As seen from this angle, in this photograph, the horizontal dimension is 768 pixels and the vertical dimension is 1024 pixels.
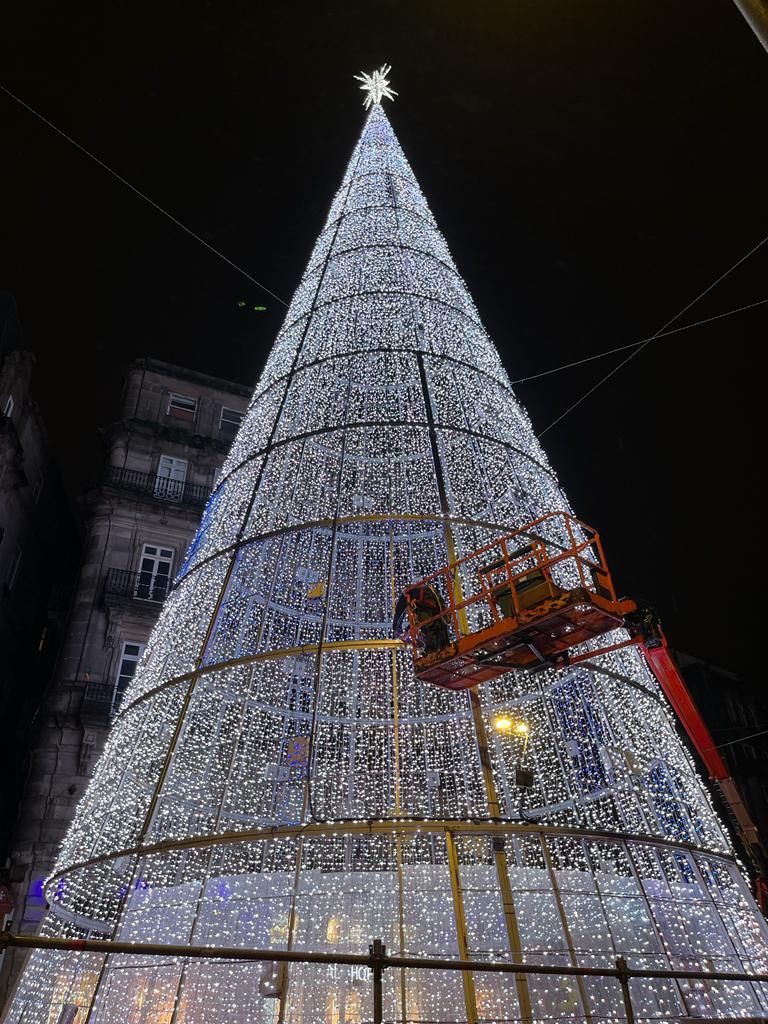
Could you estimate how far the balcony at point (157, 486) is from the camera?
1853 centimetres

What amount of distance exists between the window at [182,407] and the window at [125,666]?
8328mm

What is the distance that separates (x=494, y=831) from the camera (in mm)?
4902

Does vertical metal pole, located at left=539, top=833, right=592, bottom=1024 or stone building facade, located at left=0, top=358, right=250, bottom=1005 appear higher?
stone building facade, located at left=0, top=358, right=250, bottom=1005

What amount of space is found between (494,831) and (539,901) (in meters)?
2.50

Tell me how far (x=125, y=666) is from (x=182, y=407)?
949cm

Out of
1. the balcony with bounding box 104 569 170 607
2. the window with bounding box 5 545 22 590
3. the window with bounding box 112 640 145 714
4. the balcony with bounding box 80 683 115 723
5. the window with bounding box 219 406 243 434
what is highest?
the window with bounding box 219 406 243 434

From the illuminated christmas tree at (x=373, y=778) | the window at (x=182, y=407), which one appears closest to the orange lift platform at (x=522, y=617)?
the illuminated christmas tree at (x=373, y=778)

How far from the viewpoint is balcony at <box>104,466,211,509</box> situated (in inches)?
730

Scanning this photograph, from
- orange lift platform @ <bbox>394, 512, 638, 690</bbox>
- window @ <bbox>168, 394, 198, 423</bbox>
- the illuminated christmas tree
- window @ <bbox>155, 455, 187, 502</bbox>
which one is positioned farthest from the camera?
window @ <bbox>168, 394, 198, 423</bbox>

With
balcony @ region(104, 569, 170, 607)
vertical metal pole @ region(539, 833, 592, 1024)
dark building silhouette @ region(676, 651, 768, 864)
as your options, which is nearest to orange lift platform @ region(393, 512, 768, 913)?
vertical metal pole @ region(539, 833, 592, 1024)

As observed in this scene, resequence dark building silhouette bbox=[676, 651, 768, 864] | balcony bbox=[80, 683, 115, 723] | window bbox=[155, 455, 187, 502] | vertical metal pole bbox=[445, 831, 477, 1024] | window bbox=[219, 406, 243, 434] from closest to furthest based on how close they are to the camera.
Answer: vertical metal pole bbox=[445, 831, 477, 1024] < balcony bbox=[80, 683, 115, 723] < window bbox=[155, 455, 187, 502] < window bbox=[219, 406, 243, 434] < dark building silhouette bbox=[676, 651, 768, 864]

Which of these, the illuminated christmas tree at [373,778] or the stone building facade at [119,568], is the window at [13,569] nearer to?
the stone building facade at [119,568]

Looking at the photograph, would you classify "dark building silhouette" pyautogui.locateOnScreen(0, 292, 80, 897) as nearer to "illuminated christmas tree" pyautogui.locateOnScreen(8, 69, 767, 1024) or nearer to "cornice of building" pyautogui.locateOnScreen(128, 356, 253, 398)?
"cornice of building" pyautogui.locateOnScreen(128, 356, 253, 398)

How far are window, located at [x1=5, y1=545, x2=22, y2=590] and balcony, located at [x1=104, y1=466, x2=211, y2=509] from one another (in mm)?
4275
